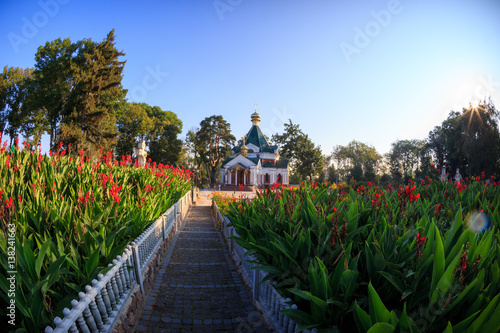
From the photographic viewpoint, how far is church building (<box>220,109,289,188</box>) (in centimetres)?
3769

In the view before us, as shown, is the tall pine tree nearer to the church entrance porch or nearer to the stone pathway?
the church entrance porch

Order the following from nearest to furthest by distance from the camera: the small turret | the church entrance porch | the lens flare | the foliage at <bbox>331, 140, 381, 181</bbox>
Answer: the lens flare → the church entrance porch → the small turret → the foliage at <bbox>331, 140, 381, 181</bbox>

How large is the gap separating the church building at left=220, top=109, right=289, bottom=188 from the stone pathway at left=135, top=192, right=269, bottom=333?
3053cm

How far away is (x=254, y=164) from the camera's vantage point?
3781 centimetres

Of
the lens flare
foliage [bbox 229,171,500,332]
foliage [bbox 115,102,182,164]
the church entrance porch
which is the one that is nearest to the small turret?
the church entrance porch

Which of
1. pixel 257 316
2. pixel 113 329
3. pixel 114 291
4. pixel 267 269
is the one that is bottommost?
pixel 257 316

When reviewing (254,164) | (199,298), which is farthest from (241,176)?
(199,298)

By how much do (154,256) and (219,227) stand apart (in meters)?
4.40

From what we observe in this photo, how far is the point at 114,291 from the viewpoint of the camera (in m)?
2.94

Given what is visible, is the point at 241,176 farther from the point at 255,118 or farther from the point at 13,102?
the point at 13,102

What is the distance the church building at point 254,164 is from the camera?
37.7 m

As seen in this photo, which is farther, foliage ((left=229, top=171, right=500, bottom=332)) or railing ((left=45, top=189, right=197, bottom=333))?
railing ((left=45, top=189, right=197, bottom=333))

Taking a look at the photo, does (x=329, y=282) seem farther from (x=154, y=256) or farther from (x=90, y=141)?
(x=90, y=141)

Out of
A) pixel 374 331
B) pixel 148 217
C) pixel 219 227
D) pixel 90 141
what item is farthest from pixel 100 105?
pixel 374 331
